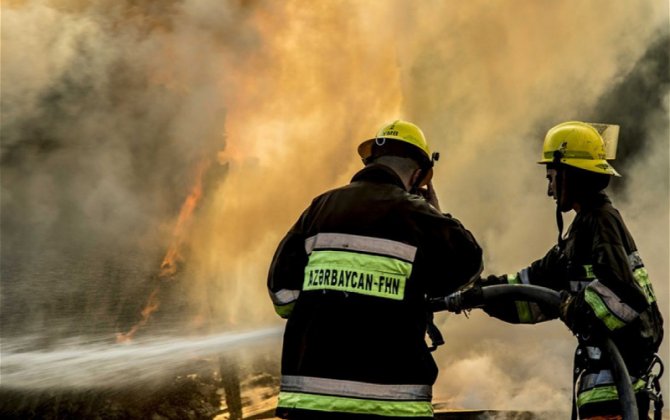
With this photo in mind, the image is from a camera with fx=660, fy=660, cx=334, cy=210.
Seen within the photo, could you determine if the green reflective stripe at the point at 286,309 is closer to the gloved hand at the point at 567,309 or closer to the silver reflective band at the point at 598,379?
the gloved hand at the point at 567,309

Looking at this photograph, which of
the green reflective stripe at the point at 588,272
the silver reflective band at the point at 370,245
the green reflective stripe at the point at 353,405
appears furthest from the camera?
the green reflective stripe at the point at 588,272

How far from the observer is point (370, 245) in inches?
116

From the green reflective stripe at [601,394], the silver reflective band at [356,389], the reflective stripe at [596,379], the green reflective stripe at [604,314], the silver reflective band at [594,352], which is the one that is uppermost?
the green reflective stripe at [604,314]

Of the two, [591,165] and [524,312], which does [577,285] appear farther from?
[591,165]

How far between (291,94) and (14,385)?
8296 mm

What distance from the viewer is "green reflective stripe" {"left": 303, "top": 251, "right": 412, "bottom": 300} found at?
2883 mm

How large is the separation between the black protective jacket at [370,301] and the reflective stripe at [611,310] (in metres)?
0.86

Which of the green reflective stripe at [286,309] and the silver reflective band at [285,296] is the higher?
the silver reflective band at [285,296]

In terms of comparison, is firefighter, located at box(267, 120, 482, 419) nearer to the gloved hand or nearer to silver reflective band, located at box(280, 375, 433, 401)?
silver reflective band, located at box(280, 375, 433, 401)

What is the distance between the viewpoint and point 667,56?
1537 centimetres

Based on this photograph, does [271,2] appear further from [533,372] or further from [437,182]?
[533,372]

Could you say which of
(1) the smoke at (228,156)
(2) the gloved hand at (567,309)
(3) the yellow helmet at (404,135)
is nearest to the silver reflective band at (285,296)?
(3) the yellow helmet at (404,135)

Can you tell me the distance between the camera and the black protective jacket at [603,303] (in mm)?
3420

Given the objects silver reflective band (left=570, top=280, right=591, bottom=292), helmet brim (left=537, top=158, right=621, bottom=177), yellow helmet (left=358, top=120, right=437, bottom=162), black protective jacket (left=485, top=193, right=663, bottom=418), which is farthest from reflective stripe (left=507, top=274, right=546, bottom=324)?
yellow helmet (left=358, top=120, right=437, bottom=162)
